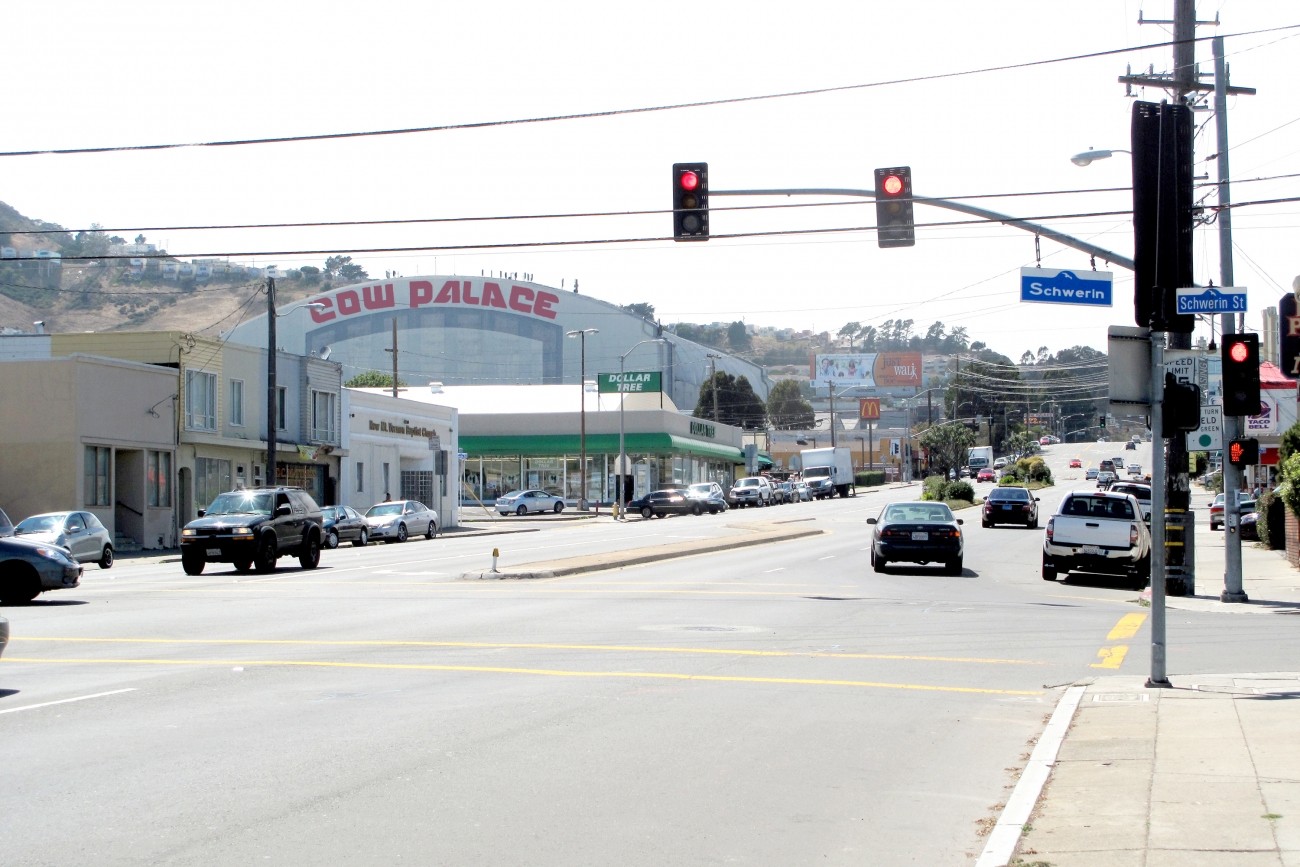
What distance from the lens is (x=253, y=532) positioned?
28.9 meters

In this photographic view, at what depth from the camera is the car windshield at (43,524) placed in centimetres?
3011

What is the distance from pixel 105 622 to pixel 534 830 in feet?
41.6

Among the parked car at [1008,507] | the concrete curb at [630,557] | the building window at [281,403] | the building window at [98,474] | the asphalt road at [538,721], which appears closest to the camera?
the asphalt road at [538,721]

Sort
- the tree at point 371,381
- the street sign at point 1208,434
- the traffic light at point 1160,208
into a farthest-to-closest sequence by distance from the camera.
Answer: the tree at point 371,381, the street sign at point 1208,434, the traffic light at point 1160,208

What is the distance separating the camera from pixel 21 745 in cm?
924

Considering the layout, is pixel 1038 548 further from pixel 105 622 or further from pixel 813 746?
pixel 813 746

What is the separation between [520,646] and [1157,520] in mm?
7077

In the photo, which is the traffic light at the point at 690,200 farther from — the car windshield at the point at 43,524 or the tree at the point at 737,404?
the tree at the point at 737,404

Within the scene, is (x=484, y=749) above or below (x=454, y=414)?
below

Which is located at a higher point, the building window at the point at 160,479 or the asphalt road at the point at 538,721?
the building window at the point at 160,479

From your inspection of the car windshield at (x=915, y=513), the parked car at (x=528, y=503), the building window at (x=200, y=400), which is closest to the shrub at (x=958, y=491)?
the parked car at (x=528, y=503)

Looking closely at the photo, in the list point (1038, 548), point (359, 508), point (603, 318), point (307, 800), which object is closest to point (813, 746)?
point (307, 800)

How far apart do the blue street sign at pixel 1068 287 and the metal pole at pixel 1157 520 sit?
7.88 m

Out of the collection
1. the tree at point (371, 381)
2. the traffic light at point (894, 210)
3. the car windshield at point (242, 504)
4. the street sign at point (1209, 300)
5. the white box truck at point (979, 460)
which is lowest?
the car windshield at point (242, 504)
